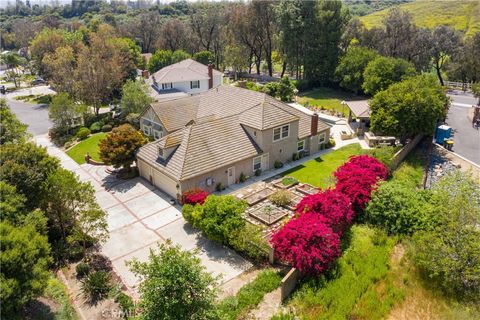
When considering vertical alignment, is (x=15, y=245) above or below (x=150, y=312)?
above

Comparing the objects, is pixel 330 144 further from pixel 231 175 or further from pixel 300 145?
pixel 231 175

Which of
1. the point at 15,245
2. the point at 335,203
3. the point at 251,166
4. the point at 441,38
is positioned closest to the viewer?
the point at 15,245

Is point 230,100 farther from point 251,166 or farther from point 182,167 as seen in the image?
point 182,167

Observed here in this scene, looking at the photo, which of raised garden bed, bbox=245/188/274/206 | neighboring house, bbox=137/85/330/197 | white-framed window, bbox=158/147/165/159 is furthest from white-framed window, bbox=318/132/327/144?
white-framed window, bbox=158/147/165/159

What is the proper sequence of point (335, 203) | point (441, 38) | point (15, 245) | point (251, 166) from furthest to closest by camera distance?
point (441, 38) → point (251, 166) → point (335, 203) → point (15, 245)

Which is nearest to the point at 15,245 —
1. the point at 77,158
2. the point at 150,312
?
the point at 150,312

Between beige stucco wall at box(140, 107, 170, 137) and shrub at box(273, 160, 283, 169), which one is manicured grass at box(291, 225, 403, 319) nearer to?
shrub at box(273, 160, 283, 169)

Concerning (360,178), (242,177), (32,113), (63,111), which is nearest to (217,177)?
(242,177)
